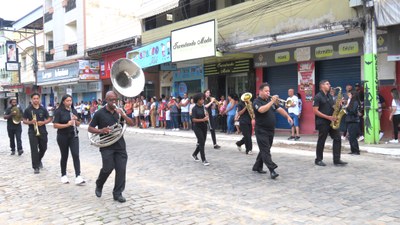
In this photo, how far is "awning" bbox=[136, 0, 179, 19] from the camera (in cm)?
1948

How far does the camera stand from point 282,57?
16.3 metres

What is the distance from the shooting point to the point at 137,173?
28.1 ft

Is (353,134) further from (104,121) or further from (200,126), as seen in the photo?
(104,121)

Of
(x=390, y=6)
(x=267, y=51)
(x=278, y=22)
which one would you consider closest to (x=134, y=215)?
(x=390, y=6)

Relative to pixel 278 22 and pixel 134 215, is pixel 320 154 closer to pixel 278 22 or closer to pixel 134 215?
pixel 134 215

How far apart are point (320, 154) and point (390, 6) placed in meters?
5.38

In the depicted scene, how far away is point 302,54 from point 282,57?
3.35 feet

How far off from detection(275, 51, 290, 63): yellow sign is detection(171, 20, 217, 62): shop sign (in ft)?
8.66

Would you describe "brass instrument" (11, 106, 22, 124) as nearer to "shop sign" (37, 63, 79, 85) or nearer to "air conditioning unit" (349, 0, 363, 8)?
"air conditioning unit" (349, 0, 363, 8)

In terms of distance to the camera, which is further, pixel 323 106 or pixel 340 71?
pixel 340 71

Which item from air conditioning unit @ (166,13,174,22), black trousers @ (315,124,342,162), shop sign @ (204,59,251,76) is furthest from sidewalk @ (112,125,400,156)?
air conditioning unit @ (166,13,174,22)

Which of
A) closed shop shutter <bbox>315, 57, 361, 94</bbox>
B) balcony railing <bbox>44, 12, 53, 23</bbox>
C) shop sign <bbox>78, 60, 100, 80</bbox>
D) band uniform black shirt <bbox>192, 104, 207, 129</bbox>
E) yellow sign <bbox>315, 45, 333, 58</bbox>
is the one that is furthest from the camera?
balcony railing <bbox>44, 12, 53, 23</bbox>

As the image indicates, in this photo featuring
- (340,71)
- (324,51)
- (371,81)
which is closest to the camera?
(371,81)

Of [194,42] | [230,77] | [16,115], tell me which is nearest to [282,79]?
[230,77]
